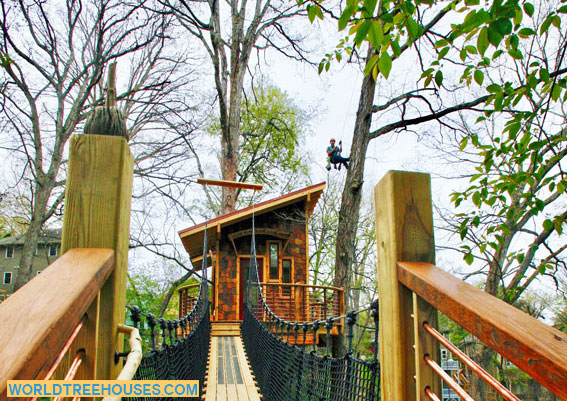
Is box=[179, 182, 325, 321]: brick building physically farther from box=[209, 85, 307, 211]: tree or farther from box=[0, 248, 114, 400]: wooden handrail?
box=[0, 248, 114, 400]: wooden handrail

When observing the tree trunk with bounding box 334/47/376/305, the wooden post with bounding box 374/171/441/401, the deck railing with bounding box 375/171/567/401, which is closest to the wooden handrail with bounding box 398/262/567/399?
the deck railing with bounding box 375/171/567/401

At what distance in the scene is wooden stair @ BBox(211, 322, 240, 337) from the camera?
7820mm

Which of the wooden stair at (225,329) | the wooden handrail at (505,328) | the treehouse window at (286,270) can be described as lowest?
the wooden stair at (225,329)

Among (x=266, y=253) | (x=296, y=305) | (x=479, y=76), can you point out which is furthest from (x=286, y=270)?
(x=479, y=76)

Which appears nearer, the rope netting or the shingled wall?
the rope netting

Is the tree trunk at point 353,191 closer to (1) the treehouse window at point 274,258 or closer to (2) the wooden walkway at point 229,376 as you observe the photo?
(2) the wooden walkway at point 229,376

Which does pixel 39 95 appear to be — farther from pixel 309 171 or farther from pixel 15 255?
pixel 15 255

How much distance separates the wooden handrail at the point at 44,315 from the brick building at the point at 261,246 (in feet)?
26.9

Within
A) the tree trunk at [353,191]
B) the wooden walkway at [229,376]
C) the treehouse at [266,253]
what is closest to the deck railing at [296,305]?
the treehouse at [266,253]

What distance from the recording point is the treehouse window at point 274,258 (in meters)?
9.54

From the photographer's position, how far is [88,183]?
1046 millimetres

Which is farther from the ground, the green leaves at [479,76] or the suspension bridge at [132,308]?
the green leaves at [479,76]

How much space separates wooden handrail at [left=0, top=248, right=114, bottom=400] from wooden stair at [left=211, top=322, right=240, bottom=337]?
7.25 meters

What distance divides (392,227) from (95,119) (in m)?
0.80
